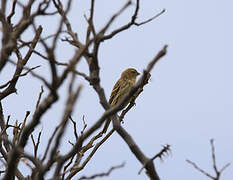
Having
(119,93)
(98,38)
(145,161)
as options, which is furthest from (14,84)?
(119,93)

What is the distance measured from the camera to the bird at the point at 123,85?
1157 centimetres

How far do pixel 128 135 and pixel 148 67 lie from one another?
1294 mm

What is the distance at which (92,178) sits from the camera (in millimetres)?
2938

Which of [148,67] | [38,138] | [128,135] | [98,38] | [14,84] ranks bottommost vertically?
[148,67]

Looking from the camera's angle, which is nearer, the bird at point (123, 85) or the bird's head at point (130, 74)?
the bird at point (123, 85)

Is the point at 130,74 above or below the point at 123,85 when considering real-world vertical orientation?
above

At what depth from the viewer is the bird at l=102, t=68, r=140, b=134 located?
1157cm

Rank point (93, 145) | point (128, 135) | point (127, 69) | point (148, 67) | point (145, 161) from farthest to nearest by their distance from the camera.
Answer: point (127, 69) → point (93, 145) → point (128, 135) → point (145, 161) → point (148, 67)

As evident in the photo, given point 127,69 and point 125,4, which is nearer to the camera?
point 125,4

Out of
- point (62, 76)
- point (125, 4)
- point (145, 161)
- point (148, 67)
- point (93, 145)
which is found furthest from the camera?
point (93, 145)

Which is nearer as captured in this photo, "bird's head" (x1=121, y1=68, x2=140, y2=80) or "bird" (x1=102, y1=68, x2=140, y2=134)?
"bird" (x1=102, y1=68, x2=140, y2=134)

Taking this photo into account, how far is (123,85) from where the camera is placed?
12.0 m

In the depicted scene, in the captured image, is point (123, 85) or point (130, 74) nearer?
point (123, 85)

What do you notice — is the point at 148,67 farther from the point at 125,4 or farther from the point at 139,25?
the point at 139,25
